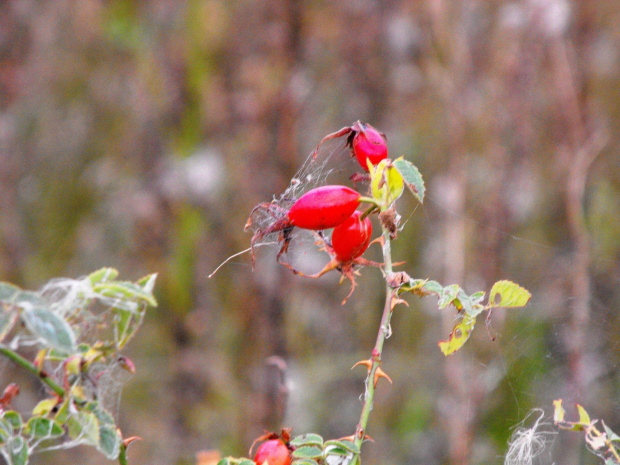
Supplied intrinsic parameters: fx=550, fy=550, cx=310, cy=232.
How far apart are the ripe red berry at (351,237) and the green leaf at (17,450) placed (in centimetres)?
19

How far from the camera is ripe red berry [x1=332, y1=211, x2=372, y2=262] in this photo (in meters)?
0.32

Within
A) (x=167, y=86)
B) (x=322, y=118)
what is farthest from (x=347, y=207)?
(x=167, y=86)

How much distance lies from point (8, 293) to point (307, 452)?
6.6 inches

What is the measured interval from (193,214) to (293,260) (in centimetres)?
124

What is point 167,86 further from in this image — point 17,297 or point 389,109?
point 17,297

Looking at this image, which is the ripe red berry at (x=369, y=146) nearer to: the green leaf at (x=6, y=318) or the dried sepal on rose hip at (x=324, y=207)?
the dried sepal on rose hip at (x=324, y=207)

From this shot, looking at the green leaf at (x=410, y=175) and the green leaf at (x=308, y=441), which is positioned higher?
the green leaf at (x=410, y=175)

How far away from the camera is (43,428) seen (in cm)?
25

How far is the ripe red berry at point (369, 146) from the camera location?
0.33 metres

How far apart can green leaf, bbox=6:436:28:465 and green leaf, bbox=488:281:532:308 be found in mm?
239

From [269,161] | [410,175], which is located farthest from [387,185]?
[269,161]

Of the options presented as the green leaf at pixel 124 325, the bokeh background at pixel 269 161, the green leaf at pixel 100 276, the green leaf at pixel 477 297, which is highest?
the green leaf at pixel 100 276

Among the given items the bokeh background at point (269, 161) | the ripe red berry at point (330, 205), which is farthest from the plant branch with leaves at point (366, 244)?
the bokeh background at point (269, 161)

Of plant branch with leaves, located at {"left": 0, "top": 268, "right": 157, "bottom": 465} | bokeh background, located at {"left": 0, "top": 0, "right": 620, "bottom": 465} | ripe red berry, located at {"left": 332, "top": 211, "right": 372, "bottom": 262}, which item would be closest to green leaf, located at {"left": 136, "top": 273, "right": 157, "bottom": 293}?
plant branch with leaves, located at {"left": 0, "top": 268, "right": 157, "bottom": 465}
